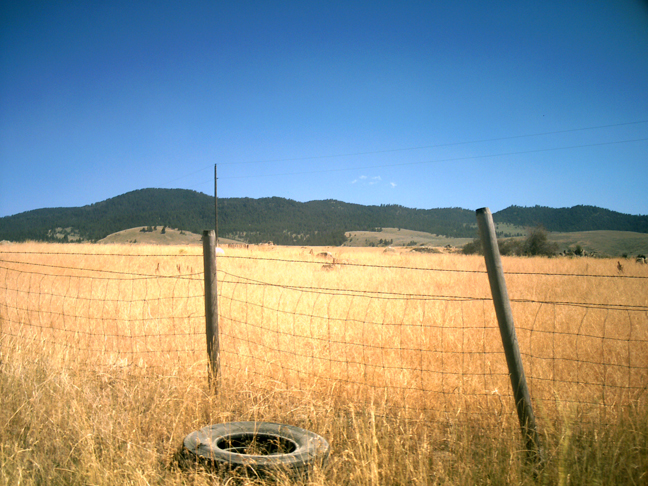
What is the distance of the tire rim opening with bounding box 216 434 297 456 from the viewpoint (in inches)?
122

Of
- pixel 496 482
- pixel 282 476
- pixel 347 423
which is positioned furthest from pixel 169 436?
pixel 496 482

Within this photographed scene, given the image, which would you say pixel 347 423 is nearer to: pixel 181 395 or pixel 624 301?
pixel 181 395

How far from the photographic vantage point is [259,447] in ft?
10.6

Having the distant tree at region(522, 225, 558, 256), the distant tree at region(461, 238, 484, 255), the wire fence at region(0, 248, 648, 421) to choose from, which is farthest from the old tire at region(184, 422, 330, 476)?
the distant tree at region(461, 238, 484, 255)

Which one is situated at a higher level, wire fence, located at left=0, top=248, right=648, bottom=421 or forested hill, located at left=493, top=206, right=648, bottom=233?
forested hill, located at left=493, top=206, right=648, bottom=233

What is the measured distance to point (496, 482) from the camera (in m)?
2.60

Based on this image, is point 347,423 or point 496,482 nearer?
point 496,482

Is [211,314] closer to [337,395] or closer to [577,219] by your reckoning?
[337,395]

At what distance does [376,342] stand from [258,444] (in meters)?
3.49

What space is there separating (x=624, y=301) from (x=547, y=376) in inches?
253

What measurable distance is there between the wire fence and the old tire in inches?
42.8

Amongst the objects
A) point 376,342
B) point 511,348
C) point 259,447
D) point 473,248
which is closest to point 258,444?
point 259,447

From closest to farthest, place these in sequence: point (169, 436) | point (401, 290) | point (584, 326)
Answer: point (169, 436), point (584, 326), point (401, 290)

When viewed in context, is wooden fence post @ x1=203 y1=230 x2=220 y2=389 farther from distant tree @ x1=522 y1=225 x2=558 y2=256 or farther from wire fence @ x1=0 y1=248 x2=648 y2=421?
distant tree @ x1=522 y1=225 x2=558 y2=256
